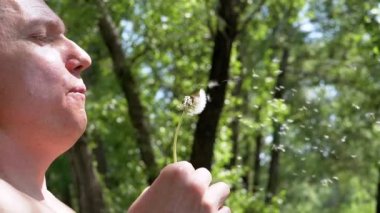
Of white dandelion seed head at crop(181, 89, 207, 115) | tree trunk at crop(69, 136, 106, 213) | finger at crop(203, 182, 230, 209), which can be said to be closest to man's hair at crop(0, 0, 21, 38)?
white dandelion seed head at crop(181, 89, 207, 115)

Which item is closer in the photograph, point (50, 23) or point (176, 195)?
point (176, 195)

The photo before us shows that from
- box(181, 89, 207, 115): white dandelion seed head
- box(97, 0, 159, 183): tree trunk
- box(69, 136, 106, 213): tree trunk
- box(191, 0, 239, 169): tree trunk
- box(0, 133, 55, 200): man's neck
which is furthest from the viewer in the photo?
box(97, 0, 159, 183): tree trunk

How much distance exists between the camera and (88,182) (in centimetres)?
895

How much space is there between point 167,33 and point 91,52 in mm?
2189

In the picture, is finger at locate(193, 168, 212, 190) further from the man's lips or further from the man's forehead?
the man's forehead

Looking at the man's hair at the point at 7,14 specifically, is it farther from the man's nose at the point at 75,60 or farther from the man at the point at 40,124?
the man's nose at the point at 75,60

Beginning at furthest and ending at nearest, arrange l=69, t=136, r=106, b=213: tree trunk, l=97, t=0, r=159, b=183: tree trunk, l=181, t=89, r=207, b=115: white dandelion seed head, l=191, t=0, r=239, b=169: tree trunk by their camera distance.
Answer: l=97, t=0, r=159, b=183: tree trunk → l=69, t=136, r=106, b=213: tree trunk → l=191, t=0, r=239, b=169: tree trunk → l=181, t=89, r=207, b=115: white dandelion seed head

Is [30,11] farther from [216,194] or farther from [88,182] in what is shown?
[88,182]

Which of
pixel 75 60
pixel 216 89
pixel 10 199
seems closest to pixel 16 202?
pixel 10 199

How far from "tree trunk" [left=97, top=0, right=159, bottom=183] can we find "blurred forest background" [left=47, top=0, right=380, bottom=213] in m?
0.01

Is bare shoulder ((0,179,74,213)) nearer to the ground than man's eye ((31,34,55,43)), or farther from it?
nearer to the ground

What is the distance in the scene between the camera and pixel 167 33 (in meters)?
9.69

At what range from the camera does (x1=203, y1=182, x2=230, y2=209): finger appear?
175cm

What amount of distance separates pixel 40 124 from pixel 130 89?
7521 millimetres
